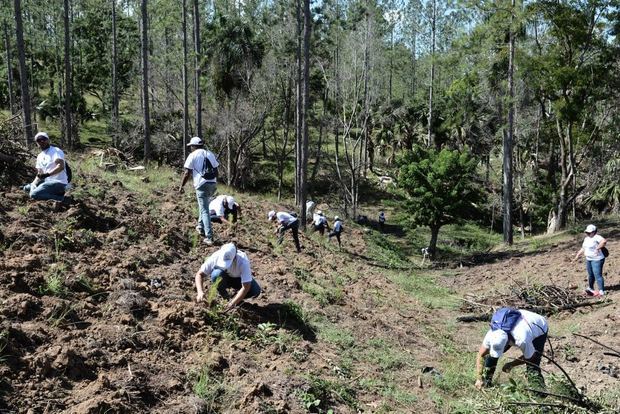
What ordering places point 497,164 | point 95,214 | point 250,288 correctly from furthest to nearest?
point 497,164 < point 95,214 < point 250,288

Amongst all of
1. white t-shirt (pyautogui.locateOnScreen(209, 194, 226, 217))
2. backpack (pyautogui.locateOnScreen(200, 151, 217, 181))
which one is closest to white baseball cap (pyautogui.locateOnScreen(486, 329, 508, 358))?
backpack (pyautogui.locateOnScreen(200, 151, 217, 181))

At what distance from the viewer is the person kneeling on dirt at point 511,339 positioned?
6.20 metres

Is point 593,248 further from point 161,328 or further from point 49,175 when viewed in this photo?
point 49,175

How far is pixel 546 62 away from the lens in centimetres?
1988

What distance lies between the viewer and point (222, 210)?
11.7 meters

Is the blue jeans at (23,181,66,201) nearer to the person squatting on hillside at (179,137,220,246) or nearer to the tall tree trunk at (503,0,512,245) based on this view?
the person squatting on hillside at (179,137,220,246)

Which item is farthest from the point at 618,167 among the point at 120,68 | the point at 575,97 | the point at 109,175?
the point at 120,68

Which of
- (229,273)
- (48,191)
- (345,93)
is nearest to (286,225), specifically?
(48,191)

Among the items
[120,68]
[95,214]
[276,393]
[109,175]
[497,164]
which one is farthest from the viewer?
[497,164]

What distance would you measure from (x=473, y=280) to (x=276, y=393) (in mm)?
12571

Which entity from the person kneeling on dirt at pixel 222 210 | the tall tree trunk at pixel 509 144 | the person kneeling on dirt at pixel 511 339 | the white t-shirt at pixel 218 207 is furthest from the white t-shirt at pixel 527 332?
the tall tree trunk at pixel 509 144

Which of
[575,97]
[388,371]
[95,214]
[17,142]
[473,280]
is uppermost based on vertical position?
[575,97]

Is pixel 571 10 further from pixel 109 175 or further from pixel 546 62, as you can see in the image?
pixel 109 175

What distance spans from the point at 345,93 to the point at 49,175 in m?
23.0
